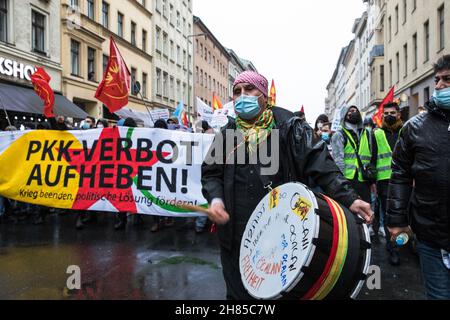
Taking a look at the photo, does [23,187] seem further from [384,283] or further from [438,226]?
[438,226]

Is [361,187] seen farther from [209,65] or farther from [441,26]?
A: [209,65]

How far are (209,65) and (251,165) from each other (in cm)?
5848

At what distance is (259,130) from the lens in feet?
8.76

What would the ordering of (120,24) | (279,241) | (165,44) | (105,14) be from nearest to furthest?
(279,241) → (105,14) → (120,24) → (165,44)

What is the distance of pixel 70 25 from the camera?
21.4 meters

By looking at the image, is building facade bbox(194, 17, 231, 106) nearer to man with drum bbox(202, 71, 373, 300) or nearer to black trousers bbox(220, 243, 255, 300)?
man with drum bbox(202, 71, 373, 300)

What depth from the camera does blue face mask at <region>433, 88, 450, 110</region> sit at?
2.44 meters

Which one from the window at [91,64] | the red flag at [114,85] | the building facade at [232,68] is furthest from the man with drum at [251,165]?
the building facade at [232,68]

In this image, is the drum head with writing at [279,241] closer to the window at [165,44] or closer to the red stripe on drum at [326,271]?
the red stripe on drum at [326,271]

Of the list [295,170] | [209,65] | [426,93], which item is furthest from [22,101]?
[209,65]

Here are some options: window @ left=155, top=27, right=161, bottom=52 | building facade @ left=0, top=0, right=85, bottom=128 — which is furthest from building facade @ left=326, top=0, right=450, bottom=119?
window @ left=155, top=27, right=161, bottom=52

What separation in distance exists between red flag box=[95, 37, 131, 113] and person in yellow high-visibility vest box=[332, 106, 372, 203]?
487 centimetres
